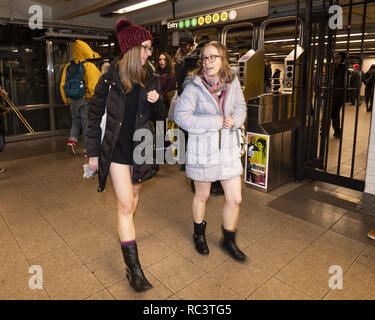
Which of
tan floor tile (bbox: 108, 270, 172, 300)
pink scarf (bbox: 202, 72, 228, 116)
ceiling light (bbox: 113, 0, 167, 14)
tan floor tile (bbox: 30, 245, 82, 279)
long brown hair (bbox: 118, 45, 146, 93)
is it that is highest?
ceiling light (bbox: 113, 0, 167, 14)

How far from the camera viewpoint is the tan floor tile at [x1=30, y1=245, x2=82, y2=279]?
2.25 meters

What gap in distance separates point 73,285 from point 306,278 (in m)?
1.58

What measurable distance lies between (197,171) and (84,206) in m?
1.74

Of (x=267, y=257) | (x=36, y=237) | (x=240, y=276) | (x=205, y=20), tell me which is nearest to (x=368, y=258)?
(x=267, y=257)

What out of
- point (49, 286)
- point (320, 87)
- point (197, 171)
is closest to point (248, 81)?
point (320, 87)

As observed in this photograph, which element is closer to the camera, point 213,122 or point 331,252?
point 213,122

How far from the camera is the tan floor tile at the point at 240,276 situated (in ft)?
6.75

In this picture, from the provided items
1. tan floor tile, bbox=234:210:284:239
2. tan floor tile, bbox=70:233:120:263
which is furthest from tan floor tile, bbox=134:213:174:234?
tan floor tile, bbox=234:210:284:239

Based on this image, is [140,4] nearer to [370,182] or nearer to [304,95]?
[304,95]

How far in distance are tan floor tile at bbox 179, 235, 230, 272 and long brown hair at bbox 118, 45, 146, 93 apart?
1.34m

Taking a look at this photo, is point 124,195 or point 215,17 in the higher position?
point 215,17

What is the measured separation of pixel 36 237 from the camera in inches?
109

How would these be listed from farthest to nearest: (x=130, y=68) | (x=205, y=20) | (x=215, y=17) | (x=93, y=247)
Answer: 1. (x=205, y=20)
2. (x=215, y=17)
3. (x=93, y=247)
4. (x=130, y=68)

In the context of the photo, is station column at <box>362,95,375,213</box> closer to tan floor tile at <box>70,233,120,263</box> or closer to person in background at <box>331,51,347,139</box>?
tan floor tile at <box>70,233,120,263</box>
